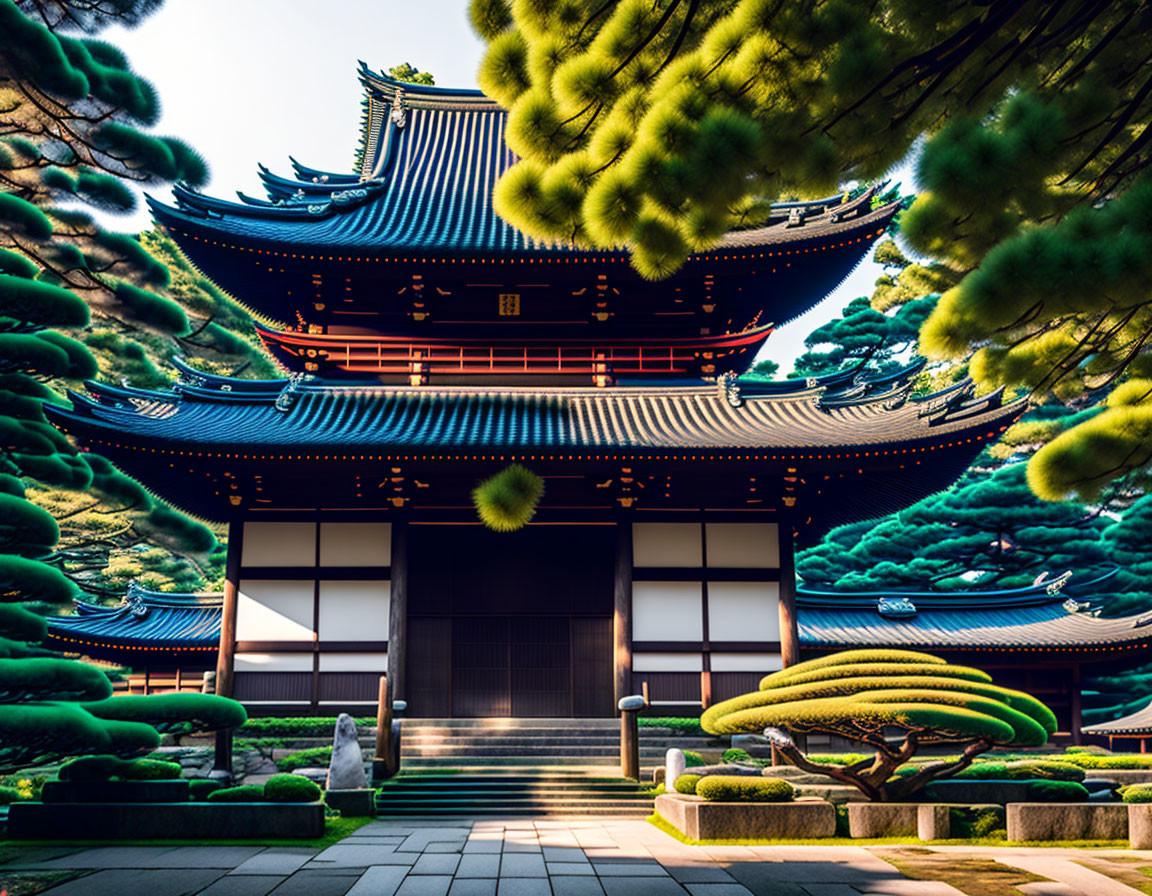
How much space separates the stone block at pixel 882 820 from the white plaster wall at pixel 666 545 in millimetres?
6621

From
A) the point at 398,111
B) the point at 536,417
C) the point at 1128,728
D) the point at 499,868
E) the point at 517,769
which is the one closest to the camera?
the point at 499,868

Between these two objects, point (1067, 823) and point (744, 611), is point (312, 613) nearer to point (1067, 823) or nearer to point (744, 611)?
point (744, 611)

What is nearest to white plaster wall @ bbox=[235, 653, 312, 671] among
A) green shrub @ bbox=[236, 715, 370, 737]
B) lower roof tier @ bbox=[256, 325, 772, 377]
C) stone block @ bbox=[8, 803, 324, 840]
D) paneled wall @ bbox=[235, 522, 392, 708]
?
paneled wall @ bbox=[235, 522, 392, 708]

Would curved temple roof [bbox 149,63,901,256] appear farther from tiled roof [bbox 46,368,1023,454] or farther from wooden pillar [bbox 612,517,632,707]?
wooden pillar [bbox 612,517,632,707]

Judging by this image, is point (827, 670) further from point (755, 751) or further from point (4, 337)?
point (4, 337)

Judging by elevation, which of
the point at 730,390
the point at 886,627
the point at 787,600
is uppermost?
the point at 730,390

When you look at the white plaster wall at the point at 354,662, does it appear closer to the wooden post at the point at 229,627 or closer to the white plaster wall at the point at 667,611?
the wooden post at the point at 229,627

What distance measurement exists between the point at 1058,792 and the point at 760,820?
169 inches

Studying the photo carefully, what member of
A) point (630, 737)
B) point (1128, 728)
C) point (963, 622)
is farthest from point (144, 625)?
point (1128, 728)

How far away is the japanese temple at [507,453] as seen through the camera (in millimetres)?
14867

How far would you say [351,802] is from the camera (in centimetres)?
1147

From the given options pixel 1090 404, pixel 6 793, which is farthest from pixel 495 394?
pixel 1090 404

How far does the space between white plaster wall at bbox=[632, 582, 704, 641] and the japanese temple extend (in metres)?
0.05

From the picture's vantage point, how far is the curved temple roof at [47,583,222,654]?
16.2 meters
